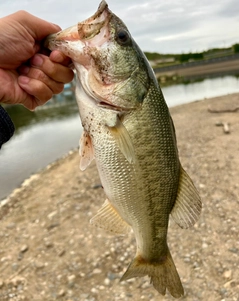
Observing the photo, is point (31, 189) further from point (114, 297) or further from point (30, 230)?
point (114, 297)

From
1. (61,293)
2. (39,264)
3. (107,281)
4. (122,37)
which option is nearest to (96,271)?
(107,281)

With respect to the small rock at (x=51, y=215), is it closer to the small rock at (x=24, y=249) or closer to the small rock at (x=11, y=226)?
the small rock at (x=11, y=226)

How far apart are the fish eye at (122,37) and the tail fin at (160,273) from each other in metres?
1.68

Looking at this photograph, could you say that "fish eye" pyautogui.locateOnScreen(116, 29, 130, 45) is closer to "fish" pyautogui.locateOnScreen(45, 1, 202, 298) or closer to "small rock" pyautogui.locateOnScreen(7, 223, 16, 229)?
"fish" pyautogui.locateOnScreen(45, 1, 202, 298)

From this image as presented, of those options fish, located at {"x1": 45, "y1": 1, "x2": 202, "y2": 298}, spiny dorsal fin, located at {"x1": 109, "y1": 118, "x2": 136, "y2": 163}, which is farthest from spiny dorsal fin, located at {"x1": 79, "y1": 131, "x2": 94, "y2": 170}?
spiny dorsal fin, located at {"x1": 109, "y1": 118, "x2": 136, "y2": 163}

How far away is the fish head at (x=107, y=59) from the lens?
2293 millimetres

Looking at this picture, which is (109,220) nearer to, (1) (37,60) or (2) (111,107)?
(2) (111,107)

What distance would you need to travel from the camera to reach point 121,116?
2.34 metres

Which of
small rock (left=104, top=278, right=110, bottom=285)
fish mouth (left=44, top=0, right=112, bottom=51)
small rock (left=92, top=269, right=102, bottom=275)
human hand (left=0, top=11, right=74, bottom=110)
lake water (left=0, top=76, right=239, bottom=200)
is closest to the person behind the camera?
fish mouth (left=44, top=0, right=112, bottom=51)

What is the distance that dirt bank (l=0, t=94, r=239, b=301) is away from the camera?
4.98 meters

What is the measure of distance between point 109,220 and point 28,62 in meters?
1.46

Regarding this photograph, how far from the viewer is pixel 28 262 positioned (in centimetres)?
624

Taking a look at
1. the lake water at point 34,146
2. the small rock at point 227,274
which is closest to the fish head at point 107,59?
the small rock at point 227,274

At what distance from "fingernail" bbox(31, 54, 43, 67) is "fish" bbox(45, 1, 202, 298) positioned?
0.24 metres
